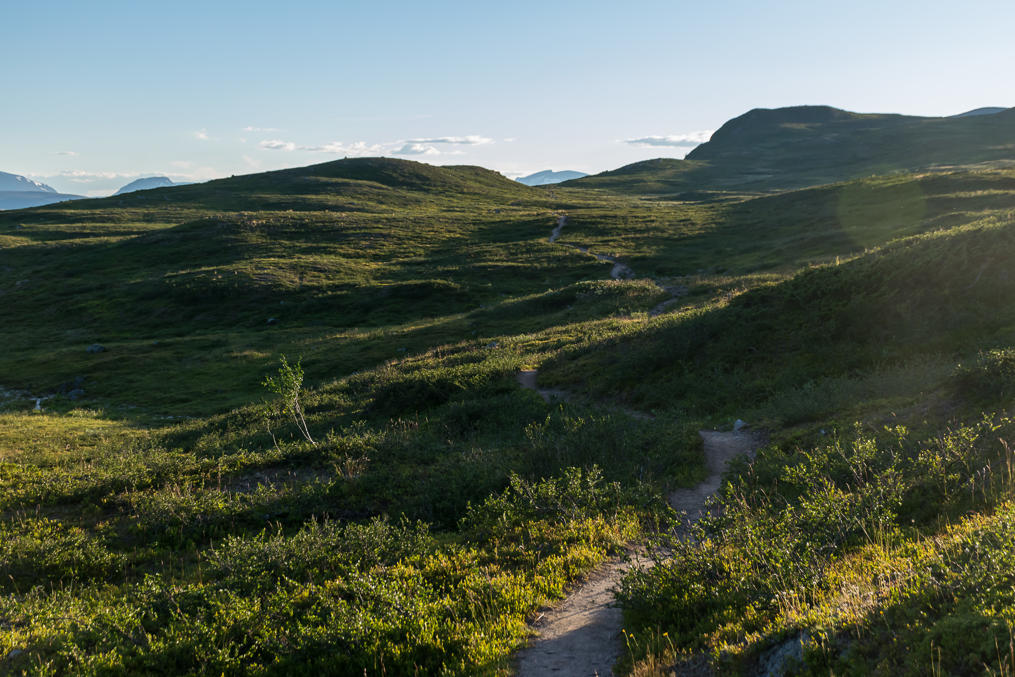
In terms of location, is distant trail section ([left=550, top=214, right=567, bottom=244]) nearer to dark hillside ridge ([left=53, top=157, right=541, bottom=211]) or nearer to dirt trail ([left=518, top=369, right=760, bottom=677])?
dark hillside ridge ([left=53, top=157, right=541, bottom=211])

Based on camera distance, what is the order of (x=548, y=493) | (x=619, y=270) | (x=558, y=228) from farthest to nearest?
(x=558, y=228) → (x=619, y=270) → (x=548, y=493)

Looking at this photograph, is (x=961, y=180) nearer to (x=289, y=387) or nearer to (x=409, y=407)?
(x=409, y=407)

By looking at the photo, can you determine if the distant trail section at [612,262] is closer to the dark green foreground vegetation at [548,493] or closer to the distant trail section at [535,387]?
the dark green foreground vegetation at [548,493]

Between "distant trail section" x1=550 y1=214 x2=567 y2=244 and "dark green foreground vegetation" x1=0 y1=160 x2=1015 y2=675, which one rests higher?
"distant trail section" x1=550 y1=214 x2=567 y2=244

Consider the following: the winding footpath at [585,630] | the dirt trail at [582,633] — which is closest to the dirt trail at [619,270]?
the winding footpath at [585,630]

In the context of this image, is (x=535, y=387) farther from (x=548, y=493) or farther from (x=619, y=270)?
(x=619, y=270)

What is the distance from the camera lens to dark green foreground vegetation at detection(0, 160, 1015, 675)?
662 centimetres

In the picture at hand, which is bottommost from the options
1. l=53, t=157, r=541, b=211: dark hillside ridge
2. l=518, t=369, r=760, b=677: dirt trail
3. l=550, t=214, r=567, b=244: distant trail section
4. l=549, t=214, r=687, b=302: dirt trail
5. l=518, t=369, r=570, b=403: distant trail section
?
l=518, t=369, r=570, b=403: distant trail section

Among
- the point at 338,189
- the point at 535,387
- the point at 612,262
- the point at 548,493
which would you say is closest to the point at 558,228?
the point at 612,262

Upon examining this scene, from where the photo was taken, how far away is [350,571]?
30.4 ft

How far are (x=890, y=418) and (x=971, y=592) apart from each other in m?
8.30

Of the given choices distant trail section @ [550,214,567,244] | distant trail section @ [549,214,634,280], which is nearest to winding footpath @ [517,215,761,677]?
distant trail section @ [549,214,634,280]

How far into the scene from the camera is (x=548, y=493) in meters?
11.2

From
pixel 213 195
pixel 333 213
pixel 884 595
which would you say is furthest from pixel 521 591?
pixel 213 195
